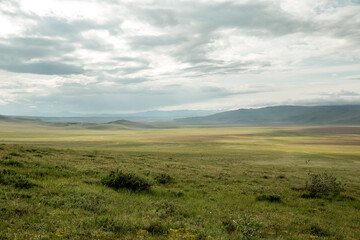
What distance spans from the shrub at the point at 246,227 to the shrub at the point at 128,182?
6151 millimetres

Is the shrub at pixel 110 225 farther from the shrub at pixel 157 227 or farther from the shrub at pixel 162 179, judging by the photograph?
the shrub at pixel 162 179

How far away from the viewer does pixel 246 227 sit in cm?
817

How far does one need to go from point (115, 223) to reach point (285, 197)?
12606 millimetres

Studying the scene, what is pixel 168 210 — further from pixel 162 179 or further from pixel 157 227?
pixel 162 179

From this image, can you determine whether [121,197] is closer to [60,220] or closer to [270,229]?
[60,220]

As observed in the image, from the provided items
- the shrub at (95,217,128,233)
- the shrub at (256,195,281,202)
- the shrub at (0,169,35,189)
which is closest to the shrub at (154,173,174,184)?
the shrub at (256,195,281,202)

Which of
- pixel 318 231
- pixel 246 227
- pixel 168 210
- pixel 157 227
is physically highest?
pixel 246 227

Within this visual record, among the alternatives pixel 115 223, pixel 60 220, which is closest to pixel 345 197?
pixel 115 223

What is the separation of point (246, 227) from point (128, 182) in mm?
8502

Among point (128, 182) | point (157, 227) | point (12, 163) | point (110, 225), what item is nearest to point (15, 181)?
point (12, 163)

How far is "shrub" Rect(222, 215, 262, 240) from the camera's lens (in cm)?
791

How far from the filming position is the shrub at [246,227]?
7.91 meters

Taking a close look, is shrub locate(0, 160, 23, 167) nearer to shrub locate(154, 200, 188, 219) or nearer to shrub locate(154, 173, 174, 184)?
shrub locate(154, 173, 174, 184)

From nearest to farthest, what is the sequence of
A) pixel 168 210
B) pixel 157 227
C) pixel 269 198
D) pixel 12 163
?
pixel 157 227 → pixel 168 210 → pixel 269 198 → pixel 12 163
